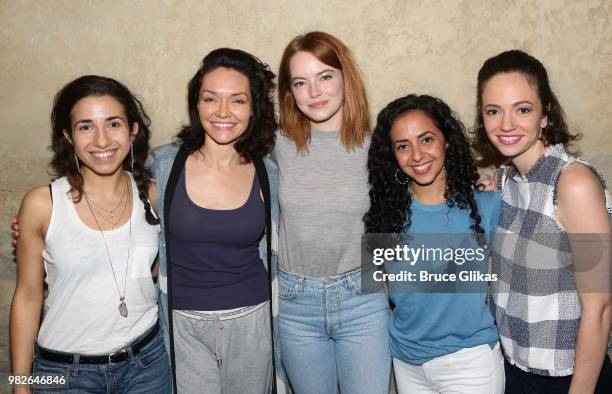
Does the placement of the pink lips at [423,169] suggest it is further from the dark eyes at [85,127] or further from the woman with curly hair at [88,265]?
the dark eyes at [85,127]

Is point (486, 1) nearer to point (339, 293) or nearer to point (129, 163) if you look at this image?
point (339, 293)

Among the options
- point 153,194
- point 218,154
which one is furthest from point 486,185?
point 153,194

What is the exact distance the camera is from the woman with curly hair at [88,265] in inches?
80.4

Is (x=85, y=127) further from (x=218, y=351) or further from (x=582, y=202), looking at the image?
(x=582, y=202)

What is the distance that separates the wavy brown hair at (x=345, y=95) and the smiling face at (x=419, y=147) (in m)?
0.24

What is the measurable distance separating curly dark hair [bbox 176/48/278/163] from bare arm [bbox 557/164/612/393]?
4.52 ft

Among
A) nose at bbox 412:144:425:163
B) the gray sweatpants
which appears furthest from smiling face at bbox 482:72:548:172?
the gray sweatpants

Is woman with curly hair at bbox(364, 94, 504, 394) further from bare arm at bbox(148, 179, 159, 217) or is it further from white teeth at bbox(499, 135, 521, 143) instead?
bare arm at bbox(148, 179, 159, 217)

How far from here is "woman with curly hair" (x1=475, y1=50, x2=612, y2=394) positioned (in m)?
1.85

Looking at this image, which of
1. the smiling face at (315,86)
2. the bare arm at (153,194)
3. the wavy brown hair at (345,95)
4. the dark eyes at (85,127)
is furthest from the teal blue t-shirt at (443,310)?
the dark eyes at (85,127)

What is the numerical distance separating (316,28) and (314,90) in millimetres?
621

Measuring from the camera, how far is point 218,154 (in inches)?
98.8

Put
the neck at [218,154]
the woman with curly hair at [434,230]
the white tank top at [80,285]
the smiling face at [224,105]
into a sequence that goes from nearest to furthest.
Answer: the white tank top at [80,285]
the woman with curly hair at [434,230]
the smiling face at [224,105]
the neck at [218,154]

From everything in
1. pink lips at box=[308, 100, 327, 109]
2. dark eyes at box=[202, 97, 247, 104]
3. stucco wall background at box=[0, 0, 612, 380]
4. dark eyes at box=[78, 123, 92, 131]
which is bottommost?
dark eyes at box=[78, 123, 92, 131]
